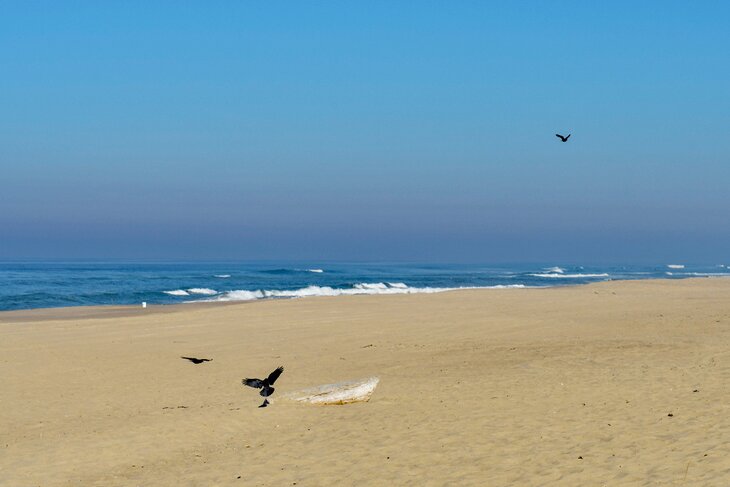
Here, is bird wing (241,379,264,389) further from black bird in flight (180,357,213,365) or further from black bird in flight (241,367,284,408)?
black bird in flight (180,357,213,365)

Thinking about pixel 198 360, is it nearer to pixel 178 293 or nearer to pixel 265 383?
pixel 265 383

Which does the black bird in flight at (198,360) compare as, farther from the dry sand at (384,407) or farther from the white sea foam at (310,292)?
the white sea foam at (310,292)

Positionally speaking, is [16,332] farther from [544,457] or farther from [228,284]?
[228,284]

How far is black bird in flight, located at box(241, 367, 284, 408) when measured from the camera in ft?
44.1

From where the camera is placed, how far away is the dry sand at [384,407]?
357 inches

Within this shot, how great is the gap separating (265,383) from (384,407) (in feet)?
8.24

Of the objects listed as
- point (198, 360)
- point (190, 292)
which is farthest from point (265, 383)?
point (190, 292)

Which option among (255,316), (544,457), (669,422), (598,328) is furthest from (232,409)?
(255,316)

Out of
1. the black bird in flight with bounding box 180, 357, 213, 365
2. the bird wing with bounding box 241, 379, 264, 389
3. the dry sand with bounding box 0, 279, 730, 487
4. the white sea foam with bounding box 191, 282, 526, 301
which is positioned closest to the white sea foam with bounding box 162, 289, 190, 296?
the white sea foam with bounding box 191, 282, 526, 301

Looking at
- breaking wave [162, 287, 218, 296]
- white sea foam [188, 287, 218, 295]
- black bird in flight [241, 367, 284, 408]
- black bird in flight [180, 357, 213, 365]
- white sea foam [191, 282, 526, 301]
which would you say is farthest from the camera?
white sea foam [188, 287, 218, 295]

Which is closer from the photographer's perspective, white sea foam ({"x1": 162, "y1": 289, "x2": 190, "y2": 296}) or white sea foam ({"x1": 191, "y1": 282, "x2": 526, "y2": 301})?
white sea foam ({"x1": 191, "y1": 282, "x2": 526, "y2": 301})

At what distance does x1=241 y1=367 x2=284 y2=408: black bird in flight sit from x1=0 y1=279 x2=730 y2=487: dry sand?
287mm

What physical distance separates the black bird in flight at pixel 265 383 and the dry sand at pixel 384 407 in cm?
29

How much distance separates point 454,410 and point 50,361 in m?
11.6
